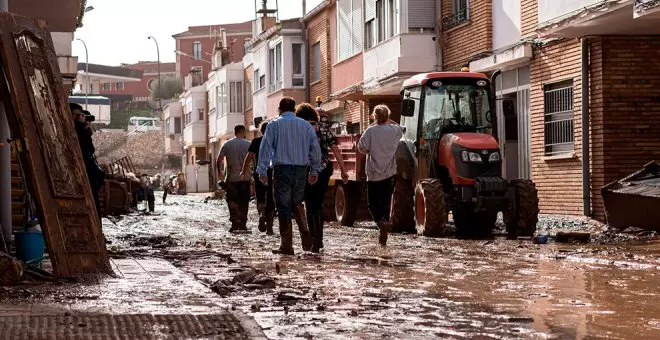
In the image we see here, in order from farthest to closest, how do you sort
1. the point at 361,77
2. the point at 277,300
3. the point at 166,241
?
the point at 361,77 → the point at 166,241 → the point at 277,300

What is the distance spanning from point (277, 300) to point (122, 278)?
2.03 metres

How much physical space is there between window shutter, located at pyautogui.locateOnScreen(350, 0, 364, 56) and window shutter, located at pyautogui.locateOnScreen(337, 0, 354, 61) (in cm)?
45

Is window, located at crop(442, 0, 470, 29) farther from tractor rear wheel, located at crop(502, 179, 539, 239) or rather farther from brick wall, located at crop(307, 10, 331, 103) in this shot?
brick wall, located at crop(307, 10, 331, 103)

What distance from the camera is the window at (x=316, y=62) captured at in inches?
1853

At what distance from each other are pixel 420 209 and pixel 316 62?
1109 inches

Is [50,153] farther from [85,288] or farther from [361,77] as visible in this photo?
[361,77]

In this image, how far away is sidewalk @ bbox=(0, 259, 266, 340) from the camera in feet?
25.3

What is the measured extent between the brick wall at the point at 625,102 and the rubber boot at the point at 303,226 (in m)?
8.70

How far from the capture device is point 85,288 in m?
10.4

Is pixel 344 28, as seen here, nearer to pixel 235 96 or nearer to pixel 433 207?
pixel 433 207

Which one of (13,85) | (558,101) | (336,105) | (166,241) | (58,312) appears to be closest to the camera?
(58,312)

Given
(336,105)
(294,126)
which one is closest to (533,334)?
(294,126)

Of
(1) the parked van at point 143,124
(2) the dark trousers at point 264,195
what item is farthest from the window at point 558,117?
(1) the parked van at point 143,124

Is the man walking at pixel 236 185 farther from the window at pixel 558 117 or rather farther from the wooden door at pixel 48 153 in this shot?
the wooden door at pixel 48 153
